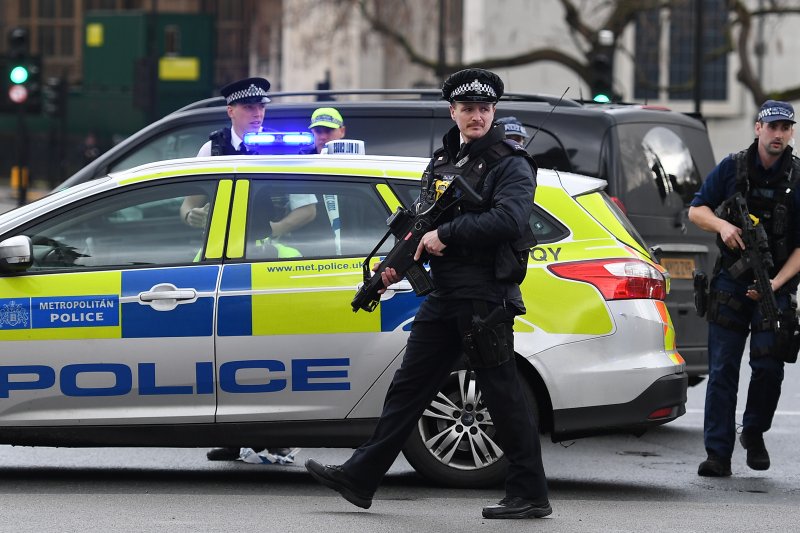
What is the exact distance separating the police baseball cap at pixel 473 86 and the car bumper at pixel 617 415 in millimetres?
1660

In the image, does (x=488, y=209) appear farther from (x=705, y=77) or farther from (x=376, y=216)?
(x=705, y=77)

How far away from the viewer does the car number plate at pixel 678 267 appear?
379 inches

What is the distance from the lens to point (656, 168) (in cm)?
966

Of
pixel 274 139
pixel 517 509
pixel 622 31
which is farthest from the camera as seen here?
pixel 622 31

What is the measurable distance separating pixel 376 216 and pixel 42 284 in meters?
1.53

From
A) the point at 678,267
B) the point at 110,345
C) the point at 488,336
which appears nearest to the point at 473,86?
the point at 488,336

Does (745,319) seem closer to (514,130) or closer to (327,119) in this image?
(514,130)

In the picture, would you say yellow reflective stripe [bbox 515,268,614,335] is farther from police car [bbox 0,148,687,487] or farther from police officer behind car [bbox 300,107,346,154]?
police officer behind car [bbox 300,107,346,154]

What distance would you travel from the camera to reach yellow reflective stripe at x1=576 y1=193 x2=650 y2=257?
715 cm

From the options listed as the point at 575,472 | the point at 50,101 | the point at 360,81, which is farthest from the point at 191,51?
the point at 575,472

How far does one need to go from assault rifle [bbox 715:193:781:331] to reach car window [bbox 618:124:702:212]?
1.91 meters

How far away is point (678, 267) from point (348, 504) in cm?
374

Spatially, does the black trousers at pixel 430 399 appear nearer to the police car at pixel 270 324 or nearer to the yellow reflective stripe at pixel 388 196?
the police car at pixel 270 324

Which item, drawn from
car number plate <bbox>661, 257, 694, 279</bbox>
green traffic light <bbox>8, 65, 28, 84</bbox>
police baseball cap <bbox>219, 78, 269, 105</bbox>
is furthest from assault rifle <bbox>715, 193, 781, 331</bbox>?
green traffic light <bbox>8, 65, 28, 84</bbox>
